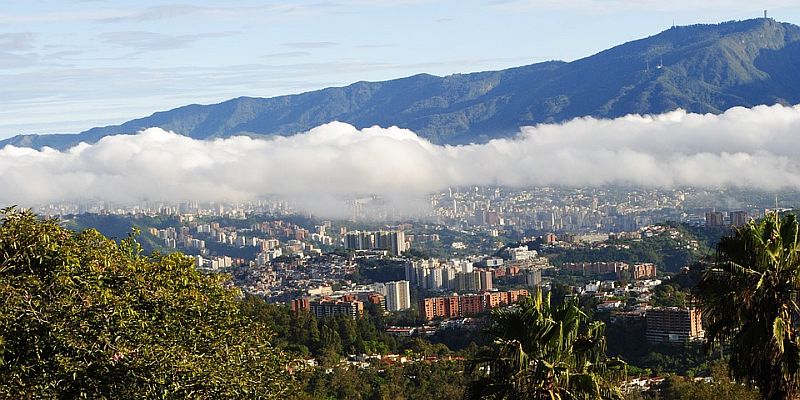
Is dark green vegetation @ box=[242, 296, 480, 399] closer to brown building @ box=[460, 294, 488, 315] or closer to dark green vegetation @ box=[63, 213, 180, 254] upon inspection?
brown building @ box=[460, 294, 488, 315]

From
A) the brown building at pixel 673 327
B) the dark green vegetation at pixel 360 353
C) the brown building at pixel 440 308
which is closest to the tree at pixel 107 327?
the dark green vegetation at pixel 360 353

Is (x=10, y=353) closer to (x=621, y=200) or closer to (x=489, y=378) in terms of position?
(x=489, y=378)

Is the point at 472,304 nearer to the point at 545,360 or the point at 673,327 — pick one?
the point at 673,327

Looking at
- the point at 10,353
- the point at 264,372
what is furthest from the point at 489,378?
the point at 10,353

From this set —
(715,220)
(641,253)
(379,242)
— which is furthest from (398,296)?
(379,242)

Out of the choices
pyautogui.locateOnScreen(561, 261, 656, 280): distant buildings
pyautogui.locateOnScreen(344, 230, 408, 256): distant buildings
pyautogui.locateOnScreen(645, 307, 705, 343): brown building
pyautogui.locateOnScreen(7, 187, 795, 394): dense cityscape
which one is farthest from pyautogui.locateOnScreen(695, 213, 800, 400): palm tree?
pyautogui.locateOnScreen(344, 230, 408, 256): distant buildings

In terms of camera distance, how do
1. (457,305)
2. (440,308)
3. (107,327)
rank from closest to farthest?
(107,327) < (457,305) < (440,308)
